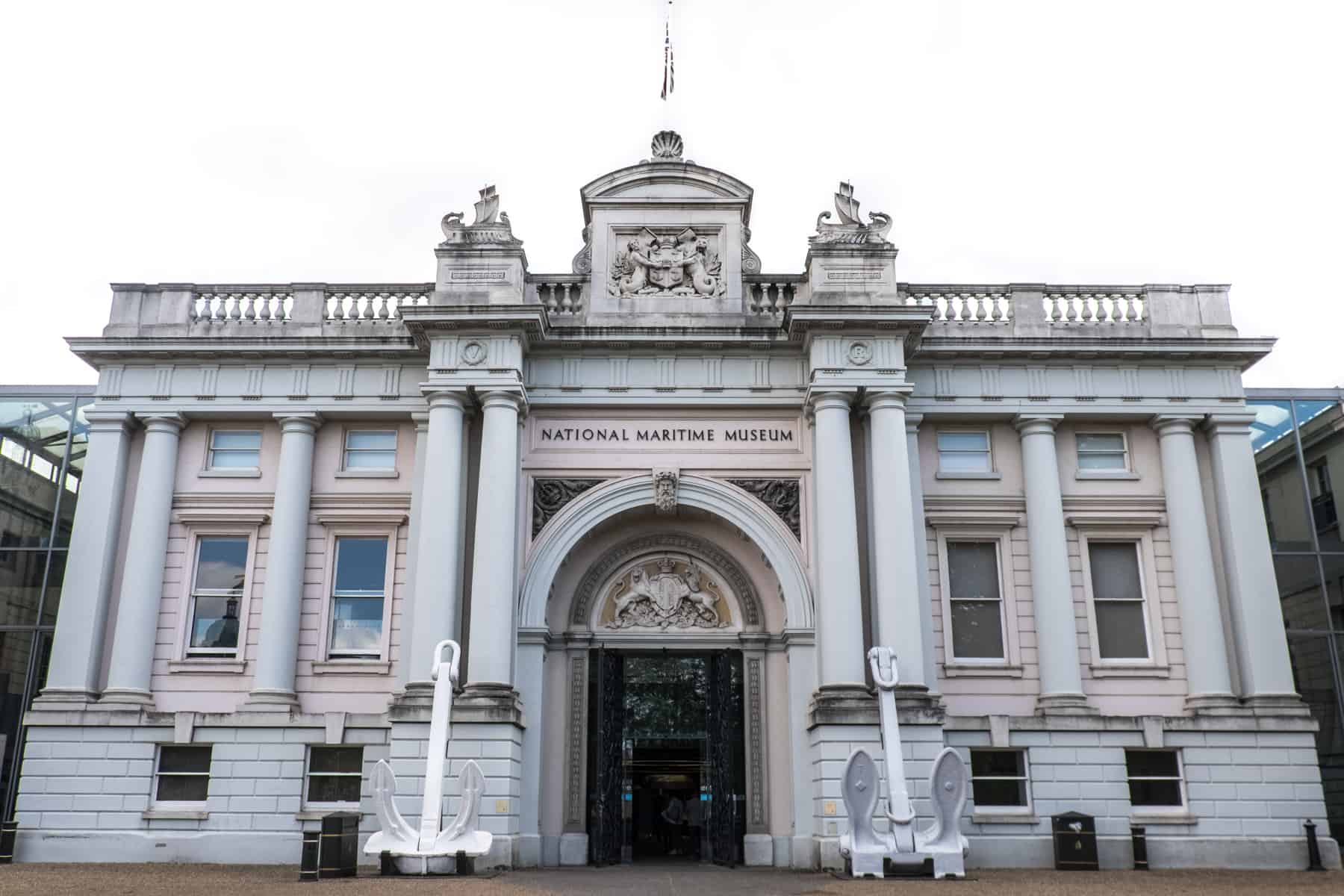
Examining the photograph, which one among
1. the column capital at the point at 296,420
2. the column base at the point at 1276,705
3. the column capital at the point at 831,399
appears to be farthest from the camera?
the column capital at the point at 296,420

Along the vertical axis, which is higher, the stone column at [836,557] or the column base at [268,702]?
the stone column at [836,557]

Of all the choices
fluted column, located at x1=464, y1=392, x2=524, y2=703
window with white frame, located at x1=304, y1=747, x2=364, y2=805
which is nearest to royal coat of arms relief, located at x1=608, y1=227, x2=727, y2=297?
fluted column, located at x1=464, y1=392, x2=524, y2=703

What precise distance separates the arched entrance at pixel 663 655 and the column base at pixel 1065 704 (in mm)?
3742

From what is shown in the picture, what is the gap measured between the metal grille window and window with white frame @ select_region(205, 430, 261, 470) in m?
12.2

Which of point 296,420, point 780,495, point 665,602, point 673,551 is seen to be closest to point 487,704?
point 665,602

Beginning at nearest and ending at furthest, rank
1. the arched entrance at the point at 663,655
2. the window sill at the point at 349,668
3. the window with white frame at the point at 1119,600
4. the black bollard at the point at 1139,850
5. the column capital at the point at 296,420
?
1. the black bollard at the point at 1139,850
2. the arched entrance at the point at 663,655
3. the window sill at the point at 349,668
4. the window with white frame at the point at 1119,600
5. the column capital at the point at 296,420

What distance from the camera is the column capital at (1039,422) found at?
20.2 meters

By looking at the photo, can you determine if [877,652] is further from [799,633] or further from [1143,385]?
[1143,385]

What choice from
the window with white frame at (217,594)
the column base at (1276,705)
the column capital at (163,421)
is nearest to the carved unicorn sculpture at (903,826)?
the column base at (1276,705)

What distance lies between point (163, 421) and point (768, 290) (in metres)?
10.8

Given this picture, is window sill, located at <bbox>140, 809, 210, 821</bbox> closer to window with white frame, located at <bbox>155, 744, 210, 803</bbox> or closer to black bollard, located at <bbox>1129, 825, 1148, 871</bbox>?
window with white frame, located at <bbox>155, 744, 210, 803</bbox>

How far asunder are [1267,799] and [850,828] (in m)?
7.20

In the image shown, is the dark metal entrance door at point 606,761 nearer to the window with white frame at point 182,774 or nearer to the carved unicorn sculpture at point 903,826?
the carved unicorn sculpture at point 903,826

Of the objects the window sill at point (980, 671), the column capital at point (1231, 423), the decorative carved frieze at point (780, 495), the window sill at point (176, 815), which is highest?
the column capital at point (1231, 423)
